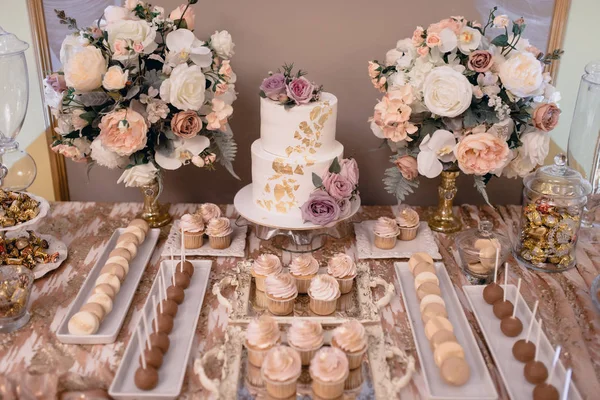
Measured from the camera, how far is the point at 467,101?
4.35 ft

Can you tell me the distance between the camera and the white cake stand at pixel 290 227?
1.43 meters

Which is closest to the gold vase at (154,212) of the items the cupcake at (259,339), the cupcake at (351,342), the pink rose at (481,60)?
the cupcake at (259,339)

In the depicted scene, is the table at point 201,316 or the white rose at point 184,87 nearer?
the table at point 201,316

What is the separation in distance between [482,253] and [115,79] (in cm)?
92

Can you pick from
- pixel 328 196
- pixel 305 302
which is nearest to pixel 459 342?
pixel 305 302

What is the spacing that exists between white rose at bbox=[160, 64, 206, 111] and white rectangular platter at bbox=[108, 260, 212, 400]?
38cm

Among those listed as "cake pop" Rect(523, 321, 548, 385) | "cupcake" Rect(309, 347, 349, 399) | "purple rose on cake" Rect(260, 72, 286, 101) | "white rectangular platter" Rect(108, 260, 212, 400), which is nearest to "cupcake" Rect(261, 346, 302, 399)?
"cupcake" Rect(309, 347, 349, 399)

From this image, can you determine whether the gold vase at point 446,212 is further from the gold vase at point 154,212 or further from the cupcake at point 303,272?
the gold vase at point 154,212

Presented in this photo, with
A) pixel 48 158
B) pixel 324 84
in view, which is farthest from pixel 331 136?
pixel 48 158

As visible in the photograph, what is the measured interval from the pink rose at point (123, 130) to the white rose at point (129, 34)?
134 millimetres

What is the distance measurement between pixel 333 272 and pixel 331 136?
344 mm

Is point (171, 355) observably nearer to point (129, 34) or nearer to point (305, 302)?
point (305, 302)

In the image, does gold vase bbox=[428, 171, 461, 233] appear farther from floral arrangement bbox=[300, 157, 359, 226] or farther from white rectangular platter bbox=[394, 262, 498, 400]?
floral arrangement bbox=[300, 157, 359, 226]

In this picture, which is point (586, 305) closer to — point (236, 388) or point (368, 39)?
point (236, 388)
